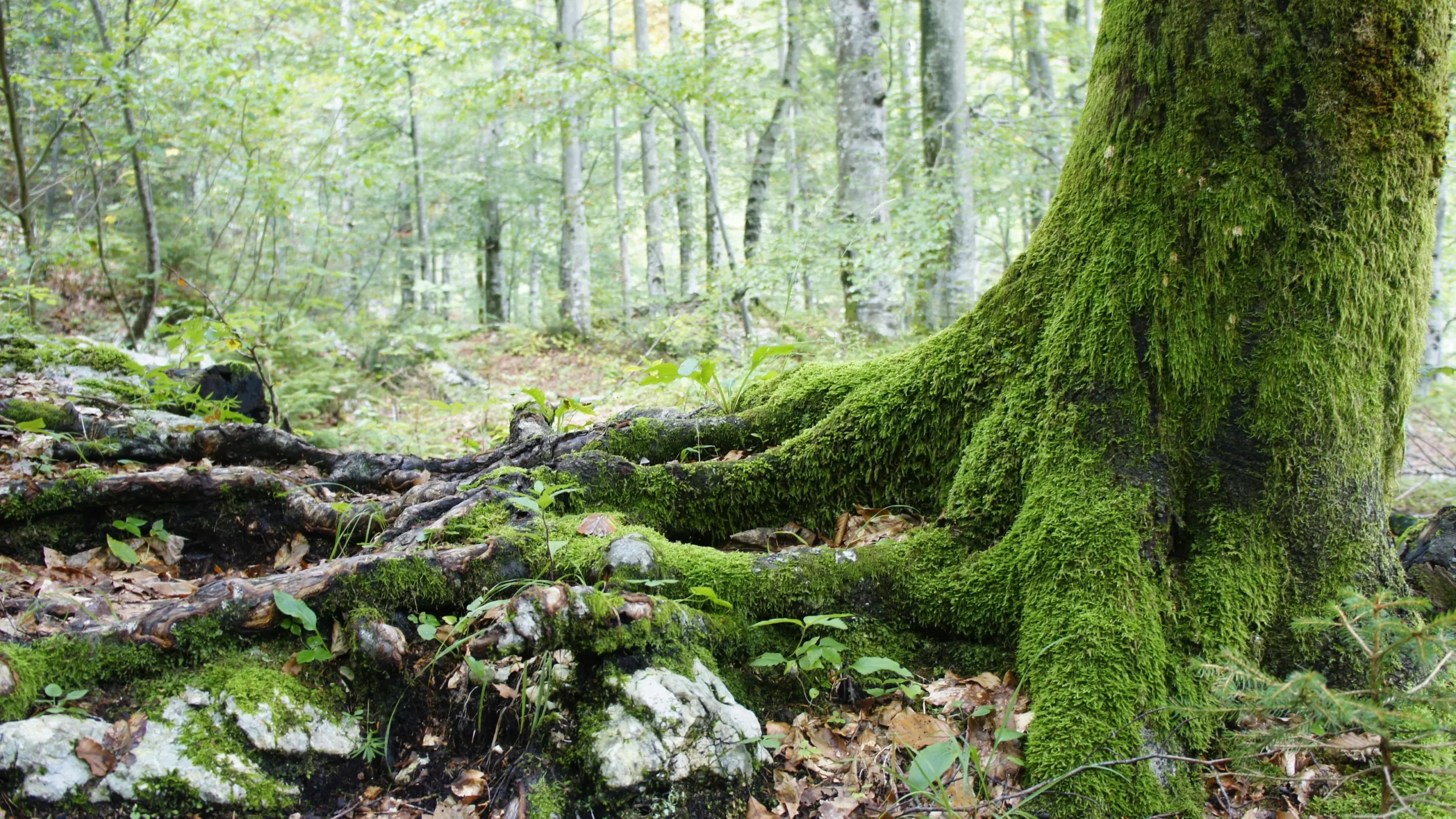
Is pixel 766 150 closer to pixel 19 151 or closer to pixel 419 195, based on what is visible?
pixel 419 195

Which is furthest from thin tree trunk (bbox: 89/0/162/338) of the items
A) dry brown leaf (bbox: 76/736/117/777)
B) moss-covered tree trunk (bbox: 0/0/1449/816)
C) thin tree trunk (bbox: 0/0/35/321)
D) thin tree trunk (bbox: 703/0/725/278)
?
moss-covered tree trunk (bbox: 0/0/1449/816)

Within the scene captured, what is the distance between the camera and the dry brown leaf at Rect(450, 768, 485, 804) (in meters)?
2.20

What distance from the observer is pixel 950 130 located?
29.7 feet

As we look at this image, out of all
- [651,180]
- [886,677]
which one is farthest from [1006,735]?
[651,180]

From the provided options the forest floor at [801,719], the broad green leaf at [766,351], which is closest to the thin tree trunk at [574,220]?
the forest floor at [801,719]

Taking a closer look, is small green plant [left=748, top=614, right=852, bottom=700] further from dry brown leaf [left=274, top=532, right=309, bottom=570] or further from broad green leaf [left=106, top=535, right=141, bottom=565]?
broad green leaf [left=106, top=535, right=141, bottom=565]

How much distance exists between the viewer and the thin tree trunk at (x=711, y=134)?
9.56 metres

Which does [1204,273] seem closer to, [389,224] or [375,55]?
[375,55]

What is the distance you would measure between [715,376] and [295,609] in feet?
7.61

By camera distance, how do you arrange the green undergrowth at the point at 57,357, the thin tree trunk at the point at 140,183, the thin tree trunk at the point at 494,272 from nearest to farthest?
the green undergrowth at the point at 57,357
the thin tree trunk at the point at 140,183
the thin tree trunk at the point at 494,272

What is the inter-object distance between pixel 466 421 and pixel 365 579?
6.49 m

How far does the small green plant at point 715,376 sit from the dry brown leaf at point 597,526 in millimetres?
876

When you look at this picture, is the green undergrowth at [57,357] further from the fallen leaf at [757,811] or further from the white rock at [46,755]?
the fallen leaf at [757,811]

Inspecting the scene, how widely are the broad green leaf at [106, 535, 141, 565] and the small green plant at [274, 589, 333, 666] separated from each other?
1.26 meters
